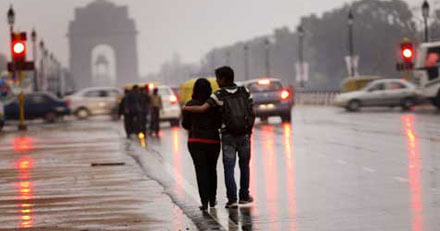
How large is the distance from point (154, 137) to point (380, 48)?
93.1 m

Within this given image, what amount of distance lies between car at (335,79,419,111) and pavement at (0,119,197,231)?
93.0 feet

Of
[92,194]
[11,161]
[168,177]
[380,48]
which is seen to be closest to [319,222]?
[92,194]

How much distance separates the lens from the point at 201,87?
14453 mm

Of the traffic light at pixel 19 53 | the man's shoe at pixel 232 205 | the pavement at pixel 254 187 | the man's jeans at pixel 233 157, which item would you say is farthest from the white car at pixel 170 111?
the man's shoe at pixel 232 205

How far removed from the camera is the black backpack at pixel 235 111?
14.2 meters

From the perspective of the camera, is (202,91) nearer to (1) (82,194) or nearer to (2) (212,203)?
(2) (212,203)

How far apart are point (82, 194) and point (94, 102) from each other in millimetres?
47415

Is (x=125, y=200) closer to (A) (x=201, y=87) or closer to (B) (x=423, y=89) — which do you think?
(A) (x=201, y=87)

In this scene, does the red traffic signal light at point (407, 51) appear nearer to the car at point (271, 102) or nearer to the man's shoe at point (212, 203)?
the car at point (271, 102)

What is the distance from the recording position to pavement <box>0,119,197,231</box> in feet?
43.3

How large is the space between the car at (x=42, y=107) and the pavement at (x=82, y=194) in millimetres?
29663

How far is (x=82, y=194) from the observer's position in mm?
16750

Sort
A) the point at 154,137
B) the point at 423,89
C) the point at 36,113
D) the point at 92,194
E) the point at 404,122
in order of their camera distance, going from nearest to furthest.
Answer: the point at 92,194, the point at 154,137, the point at 404,122, the point at 423,89, the point at 36,113

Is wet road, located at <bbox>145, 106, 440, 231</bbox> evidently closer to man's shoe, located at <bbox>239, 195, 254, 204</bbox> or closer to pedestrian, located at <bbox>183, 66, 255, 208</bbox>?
man's shoe, located at <bbox>239, 195, 254, 204</bbox>
